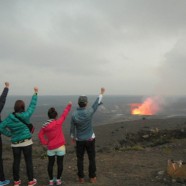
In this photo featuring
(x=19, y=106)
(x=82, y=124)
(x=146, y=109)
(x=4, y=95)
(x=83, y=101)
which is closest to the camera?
(x=19, y=106)

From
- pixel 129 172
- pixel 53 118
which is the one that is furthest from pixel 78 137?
pixel 129 172

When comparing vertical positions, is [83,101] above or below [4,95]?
below

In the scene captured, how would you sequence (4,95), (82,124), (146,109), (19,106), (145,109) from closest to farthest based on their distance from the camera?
1. (19,106)
2. (4,95)
3. (82,124)
4. (145,109)
5. (146,109)

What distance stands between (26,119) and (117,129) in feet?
93.2

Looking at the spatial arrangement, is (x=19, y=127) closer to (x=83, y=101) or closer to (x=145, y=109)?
(x=83, y=101)

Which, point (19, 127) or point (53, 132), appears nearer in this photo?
point (19, 127)

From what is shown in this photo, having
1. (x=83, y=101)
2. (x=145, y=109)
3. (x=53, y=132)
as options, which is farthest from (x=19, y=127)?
(x=145, y=109)

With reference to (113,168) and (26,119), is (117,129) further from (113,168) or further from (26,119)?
(26,119)

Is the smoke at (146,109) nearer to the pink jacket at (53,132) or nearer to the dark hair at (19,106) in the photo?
the pink jacket at (53,132)

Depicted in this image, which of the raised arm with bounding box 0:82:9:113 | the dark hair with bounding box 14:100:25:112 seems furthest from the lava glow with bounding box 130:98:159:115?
the dark hair with bounding box 14:100:25:112

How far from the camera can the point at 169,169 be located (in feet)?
38.3

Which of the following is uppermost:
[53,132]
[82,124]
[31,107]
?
[31,107]

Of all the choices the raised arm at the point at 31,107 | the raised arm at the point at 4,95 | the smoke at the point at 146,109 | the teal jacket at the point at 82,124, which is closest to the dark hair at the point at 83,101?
the teal jacket at the point at 82,124

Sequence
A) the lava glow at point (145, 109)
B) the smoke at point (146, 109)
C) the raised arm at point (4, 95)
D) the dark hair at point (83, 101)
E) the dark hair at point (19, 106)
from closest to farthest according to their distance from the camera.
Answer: the dark hair at point (19, 106) < the raised arm at point (4, 95) < the dark hair at point (83, 101) < the lava glow at point (145, 109) < the smoke at point (146, 109)
